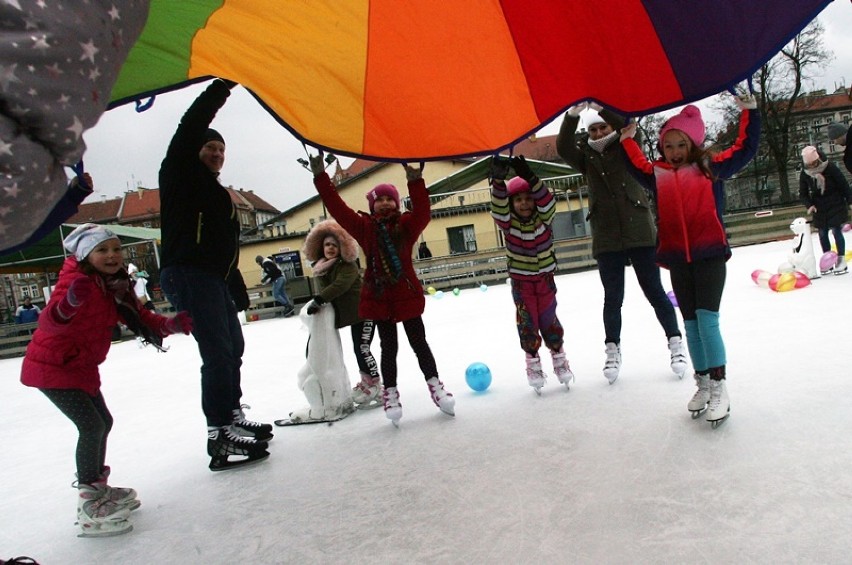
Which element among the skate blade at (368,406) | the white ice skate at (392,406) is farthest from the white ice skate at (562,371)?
the skate blade at (368,406)

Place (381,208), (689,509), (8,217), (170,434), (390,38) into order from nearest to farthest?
(8,217) < (689,509) < (390,38) < (381,208) < (170,434)

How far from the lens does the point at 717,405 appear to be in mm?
2283

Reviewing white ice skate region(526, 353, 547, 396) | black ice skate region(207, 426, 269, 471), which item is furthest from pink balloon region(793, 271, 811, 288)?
black ice skate region(207, 426, 269, 471)

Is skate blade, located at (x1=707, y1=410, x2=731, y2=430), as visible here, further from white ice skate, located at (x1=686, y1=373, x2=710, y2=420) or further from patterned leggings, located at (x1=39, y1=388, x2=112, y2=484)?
patterned leggings, located at (x1=39, y1=388, x2=112, y2=484)

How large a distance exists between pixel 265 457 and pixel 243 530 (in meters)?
0.80

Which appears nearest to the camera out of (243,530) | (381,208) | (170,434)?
(243,530)

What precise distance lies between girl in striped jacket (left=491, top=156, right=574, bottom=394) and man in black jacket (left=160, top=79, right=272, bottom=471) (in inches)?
57.1

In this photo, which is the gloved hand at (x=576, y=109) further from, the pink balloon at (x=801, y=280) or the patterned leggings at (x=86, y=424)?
the pink balloon at (x=801, y=280)

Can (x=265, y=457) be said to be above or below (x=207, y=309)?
below

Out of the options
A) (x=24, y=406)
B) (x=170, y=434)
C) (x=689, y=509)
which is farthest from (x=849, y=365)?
(x=24, y=406)

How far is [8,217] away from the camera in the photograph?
3.00 ft

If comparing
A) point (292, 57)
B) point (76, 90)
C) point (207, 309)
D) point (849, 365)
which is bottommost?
point (849, 365)

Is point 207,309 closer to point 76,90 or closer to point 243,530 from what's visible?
point 243,530

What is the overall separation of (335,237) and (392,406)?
1.27 metres
